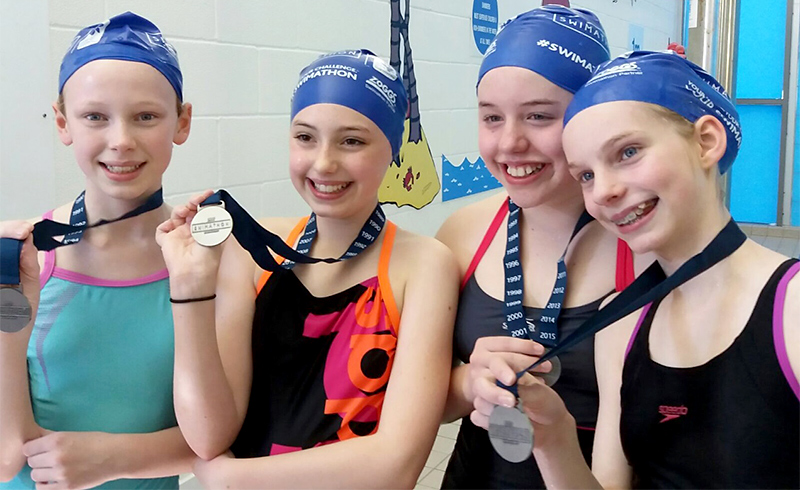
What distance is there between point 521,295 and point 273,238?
1.75 ft

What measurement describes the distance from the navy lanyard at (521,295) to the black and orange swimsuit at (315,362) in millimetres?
247

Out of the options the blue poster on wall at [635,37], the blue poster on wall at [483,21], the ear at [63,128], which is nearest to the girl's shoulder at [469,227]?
the ear at [63,128]

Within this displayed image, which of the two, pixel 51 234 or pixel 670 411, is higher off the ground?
pixel 51 234

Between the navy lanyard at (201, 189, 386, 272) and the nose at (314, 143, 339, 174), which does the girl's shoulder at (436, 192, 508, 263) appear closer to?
the navy lanyard at (201, 189, 386, 272)

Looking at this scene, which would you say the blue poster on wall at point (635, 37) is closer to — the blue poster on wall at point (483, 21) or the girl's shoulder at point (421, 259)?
the blue poster on wall at point (483, 21)

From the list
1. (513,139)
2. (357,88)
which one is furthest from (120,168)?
(513,139)

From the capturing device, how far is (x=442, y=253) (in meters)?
1.50

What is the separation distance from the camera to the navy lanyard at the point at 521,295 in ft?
4.59

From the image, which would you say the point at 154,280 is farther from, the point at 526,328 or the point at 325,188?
the point at 526,328

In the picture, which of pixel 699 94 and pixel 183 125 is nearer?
pixel 699 94

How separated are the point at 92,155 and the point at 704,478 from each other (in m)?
1.29

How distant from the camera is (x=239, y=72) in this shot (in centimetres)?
271

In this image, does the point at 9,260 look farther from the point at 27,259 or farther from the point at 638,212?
the point at 638,212

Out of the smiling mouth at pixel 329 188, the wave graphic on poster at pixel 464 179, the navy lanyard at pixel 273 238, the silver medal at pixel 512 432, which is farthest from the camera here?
the wave graphic on poster at pixel 464 179
